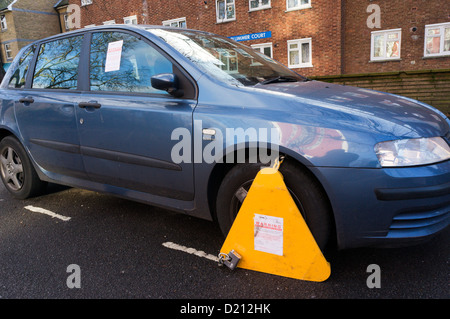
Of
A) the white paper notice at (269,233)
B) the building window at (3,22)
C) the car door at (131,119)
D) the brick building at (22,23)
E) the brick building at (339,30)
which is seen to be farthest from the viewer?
the building window at (3,22)

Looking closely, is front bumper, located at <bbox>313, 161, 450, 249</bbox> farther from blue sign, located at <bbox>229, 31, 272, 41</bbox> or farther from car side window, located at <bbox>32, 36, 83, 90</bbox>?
blue sign, located at <bbox>229, 31, 272, 41</bbox>

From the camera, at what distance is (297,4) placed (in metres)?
17.1

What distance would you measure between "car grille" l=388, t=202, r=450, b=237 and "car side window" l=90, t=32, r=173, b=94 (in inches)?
70.4

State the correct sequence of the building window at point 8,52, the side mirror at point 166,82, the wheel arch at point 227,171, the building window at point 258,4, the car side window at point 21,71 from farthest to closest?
1. the building window at point 8,52
2. the building window at point 258,4
3. the car side window at point 21,71
4. the side mirror at point 166,82
5. the wheel arch at point 227,171

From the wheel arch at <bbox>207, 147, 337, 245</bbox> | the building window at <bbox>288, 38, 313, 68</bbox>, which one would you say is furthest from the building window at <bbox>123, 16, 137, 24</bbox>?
the wheel arch at <bbox>207, 147, 337, 245</bbox>

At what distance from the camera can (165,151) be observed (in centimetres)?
255

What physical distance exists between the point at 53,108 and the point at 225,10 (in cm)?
1765

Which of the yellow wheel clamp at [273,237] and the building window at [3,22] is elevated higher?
the building window at [3,22]

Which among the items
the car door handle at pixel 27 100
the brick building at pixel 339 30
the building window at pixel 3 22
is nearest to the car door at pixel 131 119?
the car door handle at pixel 27 100

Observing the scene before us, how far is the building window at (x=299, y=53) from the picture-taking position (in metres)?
17.4

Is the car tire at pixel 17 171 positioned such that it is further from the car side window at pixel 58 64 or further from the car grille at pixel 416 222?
the car grille at pixel 416 222

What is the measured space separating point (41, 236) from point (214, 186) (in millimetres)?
1700

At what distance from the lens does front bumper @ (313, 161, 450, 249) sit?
191 cm
